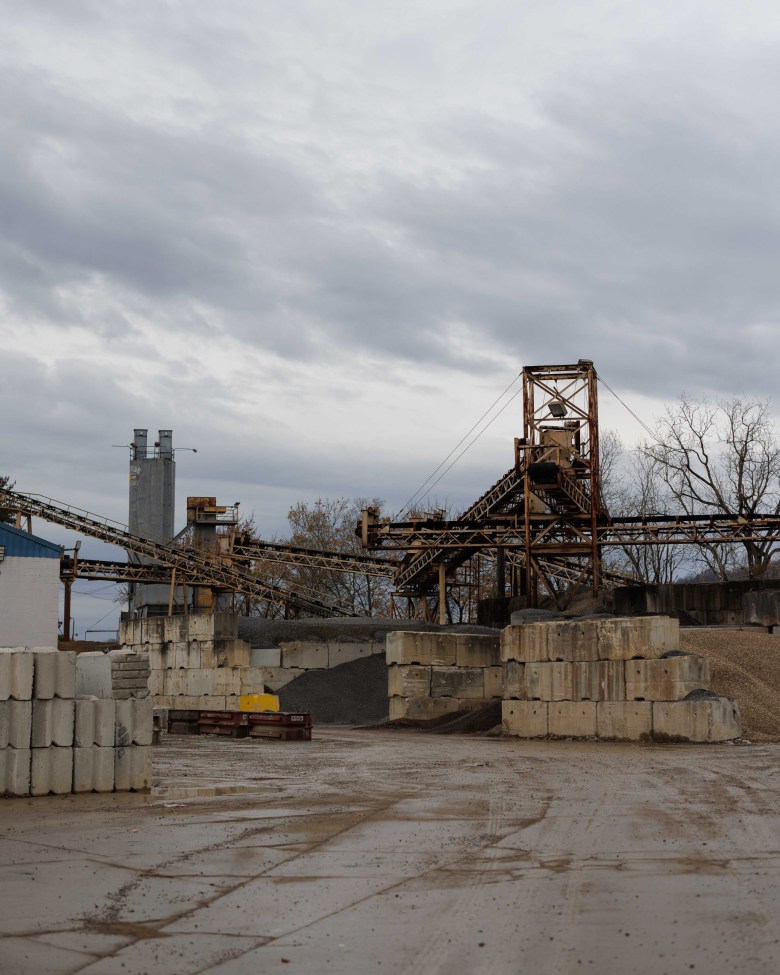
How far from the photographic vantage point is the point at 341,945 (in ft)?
20.3

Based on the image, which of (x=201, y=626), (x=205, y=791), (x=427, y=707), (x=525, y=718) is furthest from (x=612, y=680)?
(x=201, y=626)

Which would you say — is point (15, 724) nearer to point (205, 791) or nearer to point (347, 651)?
point (205, 791)

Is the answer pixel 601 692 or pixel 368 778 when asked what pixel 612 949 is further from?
pixel 601 692

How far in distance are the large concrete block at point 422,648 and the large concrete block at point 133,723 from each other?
16101 mm

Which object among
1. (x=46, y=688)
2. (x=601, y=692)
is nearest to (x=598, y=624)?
(x=601, y=692)

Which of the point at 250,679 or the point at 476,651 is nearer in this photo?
the point at 476,651

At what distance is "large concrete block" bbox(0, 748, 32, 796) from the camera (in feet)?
43.3

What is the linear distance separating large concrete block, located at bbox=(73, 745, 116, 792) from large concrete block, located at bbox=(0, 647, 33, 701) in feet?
3.20

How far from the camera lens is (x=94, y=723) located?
13.8 m

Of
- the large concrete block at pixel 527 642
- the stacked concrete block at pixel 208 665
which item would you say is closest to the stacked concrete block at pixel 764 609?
the large concrete block at pixel 527 642

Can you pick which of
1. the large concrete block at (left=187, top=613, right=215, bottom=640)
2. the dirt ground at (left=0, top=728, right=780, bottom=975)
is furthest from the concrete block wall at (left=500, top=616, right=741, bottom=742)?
the large concrete block at (left=187, top=613, right=215, bottom=640)

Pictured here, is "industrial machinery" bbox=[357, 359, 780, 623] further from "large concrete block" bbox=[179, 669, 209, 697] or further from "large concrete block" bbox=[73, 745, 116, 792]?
"large concrete block" bbox=[73, 745, 116, 792]

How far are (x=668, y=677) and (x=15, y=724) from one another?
12.9m

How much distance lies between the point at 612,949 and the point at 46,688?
9.06 meters
